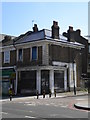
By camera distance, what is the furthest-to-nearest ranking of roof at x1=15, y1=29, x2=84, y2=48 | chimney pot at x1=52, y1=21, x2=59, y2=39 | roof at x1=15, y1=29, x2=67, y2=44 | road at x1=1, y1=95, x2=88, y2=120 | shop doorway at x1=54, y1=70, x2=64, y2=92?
1. chimney pot at x1=52, y1=21, x2=59, y2=39
2. shop doorway at x1=54, y1=70, x2=64, y2=92
3. roof at x1=15, y1=29, x2=67, y2=44
4. roof at x1=15, y1=29, x2=84, y2=48
5. road at x1=1, y1=95, x2=88, y2=120

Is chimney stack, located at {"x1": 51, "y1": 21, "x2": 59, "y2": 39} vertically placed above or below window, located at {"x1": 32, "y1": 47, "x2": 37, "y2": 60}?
above

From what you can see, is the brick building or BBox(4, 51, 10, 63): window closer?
the brick building

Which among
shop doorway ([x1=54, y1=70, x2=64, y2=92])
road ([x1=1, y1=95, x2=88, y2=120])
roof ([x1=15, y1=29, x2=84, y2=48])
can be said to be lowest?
road ([x1=1, y1=95, x2=88, y2=120])

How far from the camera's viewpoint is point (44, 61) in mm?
40938

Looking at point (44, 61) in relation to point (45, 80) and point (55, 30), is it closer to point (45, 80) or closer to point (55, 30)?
point (45, 80)

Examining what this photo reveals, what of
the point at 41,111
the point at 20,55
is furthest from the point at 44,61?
the point at 41,111

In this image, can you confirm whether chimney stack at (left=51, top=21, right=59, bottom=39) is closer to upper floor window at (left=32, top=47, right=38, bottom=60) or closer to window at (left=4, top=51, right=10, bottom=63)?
upper floor window at (left=32, top=47, right=38, bottom=60)

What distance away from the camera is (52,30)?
4372 centimetres

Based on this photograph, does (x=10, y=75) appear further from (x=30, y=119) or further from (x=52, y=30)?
(x=30, y=119)

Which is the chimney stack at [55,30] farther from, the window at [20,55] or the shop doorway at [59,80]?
the window at [20,55]

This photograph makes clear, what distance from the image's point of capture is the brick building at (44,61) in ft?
135

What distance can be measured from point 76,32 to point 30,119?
133 feet

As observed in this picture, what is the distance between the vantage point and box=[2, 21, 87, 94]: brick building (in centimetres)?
4106

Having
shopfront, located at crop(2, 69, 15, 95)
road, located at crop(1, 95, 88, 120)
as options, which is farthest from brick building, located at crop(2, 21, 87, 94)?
road, located at crop(1, 95, 88, 120)
